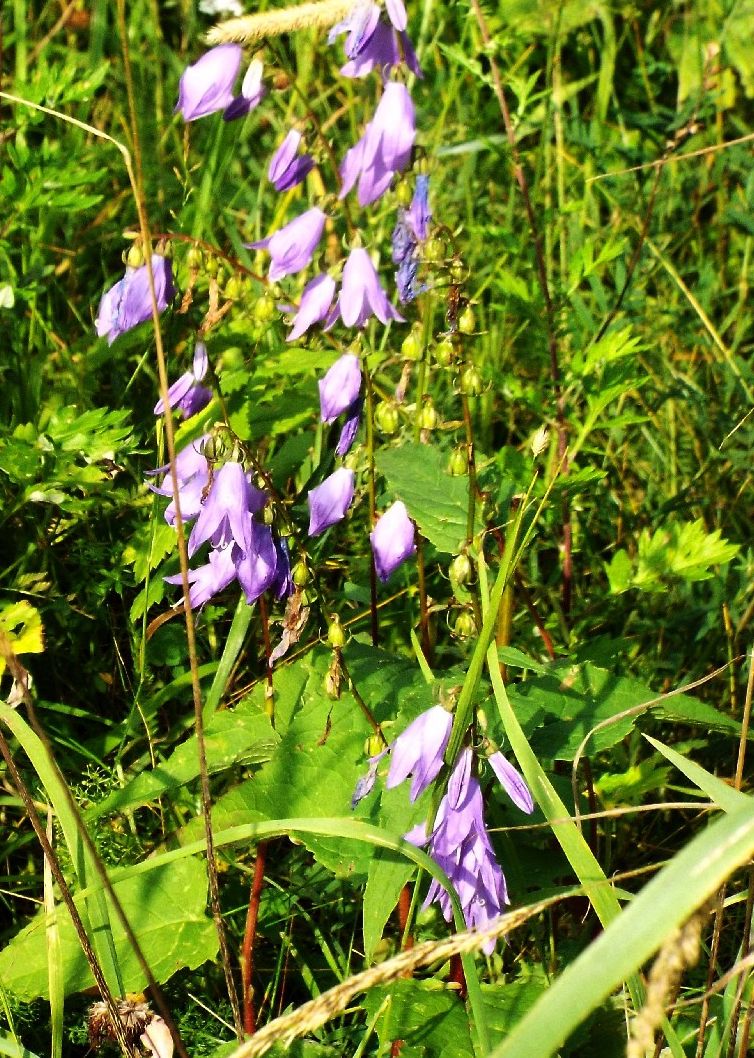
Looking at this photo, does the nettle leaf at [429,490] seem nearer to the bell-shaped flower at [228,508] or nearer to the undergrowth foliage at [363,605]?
the undergrowth foliage at [363,605]

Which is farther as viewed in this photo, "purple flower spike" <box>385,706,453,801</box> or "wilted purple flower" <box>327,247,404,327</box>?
"wilted purple flower" <box>327,247,404,327</box>

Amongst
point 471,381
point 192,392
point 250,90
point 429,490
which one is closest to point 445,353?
point 471,381

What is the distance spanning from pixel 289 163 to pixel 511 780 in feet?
3.29

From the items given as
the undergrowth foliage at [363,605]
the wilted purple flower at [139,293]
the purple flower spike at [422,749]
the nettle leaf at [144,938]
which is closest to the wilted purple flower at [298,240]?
the undergrowth foliage at [363,605]

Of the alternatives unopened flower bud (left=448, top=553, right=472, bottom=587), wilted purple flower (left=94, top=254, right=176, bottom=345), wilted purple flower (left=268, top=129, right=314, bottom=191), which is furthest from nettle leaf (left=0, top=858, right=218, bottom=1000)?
wilted purple flower (left=268, top=129, right=314, bottom=191)

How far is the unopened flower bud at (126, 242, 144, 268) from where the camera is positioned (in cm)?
176

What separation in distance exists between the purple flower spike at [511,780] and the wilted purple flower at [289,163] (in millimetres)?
931

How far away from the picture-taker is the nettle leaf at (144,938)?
1717 mm

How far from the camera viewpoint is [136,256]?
1758 mm

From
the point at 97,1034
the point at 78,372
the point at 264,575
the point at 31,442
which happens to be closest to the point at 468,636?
Answer: the point at 264,575

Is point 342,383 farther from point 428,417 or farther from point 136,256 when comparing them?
point 136,256

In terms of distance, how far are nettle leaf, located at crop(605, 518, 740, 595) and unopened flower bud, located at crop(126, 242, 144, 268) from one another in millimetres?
1024

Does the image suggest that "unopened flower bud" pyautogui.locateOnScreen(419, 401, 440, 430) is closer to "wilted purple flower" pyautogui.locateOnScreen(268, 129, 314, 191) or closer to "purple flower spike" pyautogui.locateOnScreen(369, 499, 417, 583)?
"purple flower spike" pyautogui.locateOnScreen(369, 499, 417, 583)

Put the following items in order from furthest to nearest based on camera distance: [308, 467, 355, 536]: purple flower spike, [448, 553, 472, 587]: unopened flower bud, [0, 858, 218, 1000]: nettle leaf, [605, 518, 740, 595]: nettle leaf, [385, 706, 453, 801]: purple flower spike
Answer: [605, 518, 740, 595]: nettle leaf → [308, 467, 355, 536]: purple flower spike → [0, 858, 218, 1000]: nettle leaf → [448, 553, 472, 587]: unopened flower bud → [385, 706, 453, 801]: purple flower spike
